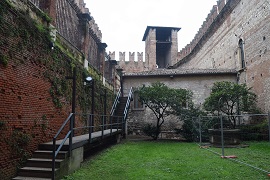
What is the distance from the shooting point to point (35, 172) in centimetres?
473

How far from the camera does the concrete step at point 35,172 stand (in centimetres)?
468

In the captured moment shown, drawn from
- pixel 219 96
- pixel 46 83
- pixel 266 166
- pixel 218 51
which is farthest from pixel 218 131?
pixel 218 51

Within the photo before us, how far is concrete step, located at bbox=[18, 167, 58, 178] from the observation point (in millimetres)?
4676

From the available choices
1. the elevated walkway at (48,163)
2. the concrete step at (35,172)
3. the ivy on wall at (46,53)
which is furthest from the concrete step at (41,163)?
the ivy on wall at (46,53)

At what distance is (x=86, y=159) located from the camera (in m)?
7.36

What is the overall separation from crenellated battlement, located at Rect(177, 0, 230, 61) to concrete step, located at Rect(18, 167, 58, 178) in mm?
20550

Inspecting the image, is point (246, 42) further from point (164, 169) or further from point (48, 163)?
point (48, 163)

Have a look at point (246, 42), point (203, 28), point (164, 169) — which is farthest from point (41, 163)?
point (203, 28)

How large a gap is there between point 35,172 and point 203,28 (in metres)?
24.9

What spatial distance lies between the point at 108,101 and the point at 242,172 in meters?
9.98

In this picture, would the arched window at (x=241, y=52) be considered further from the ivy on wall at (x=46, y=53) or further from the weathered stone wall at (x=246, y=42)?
the ivy on wall at (x=46, y=53)

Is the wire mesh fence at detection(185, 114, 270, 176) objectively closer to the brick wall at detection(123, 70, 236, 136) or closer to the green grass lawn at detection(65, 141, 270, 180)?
the green grass lawn at detection(65, 141, 270, 180)

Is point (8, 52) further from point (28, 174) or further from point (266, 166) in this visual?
point (266, 166)

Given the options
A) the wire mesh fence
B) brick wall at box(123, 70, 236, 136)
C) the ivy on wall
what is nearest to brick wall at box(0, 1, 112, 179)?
the ivy on wall
